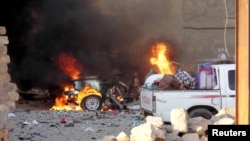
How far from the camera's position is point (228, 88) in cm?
1338

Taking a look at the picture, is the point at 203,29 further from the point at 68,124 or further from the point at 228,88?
the point at 68,124

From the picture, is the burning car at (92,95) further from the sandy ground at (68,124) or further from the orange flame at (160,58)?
the orange flame at (160,58)

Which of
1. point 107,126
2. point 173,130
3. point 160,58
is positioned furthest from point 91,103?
point 173,130

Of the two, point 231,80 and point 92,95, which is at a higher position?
point 231,80

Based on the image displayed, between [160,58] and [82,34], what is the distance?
13.0 ft

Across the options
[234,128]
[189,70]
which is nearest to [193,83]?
[189,70]

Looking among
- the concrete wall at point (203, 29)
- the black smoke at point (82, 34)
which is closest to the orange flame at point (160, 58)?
the black smoke at point (82, 34)

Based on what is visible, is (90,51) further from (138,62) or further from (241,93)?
(241,93)

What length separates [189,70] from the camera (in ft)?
71.3

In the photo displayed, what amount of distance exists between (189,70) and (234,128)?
17376 mm

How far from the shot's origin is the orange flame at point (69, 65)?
21.7 meters

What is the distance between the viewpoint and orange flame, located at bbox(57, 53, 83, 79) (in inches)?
854

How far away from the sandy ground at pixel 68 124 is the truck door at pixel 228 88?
8.25ft

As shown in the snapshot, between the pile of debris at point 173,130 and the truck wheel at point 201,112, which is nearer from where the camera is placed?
the pile of debris at point 173,130
